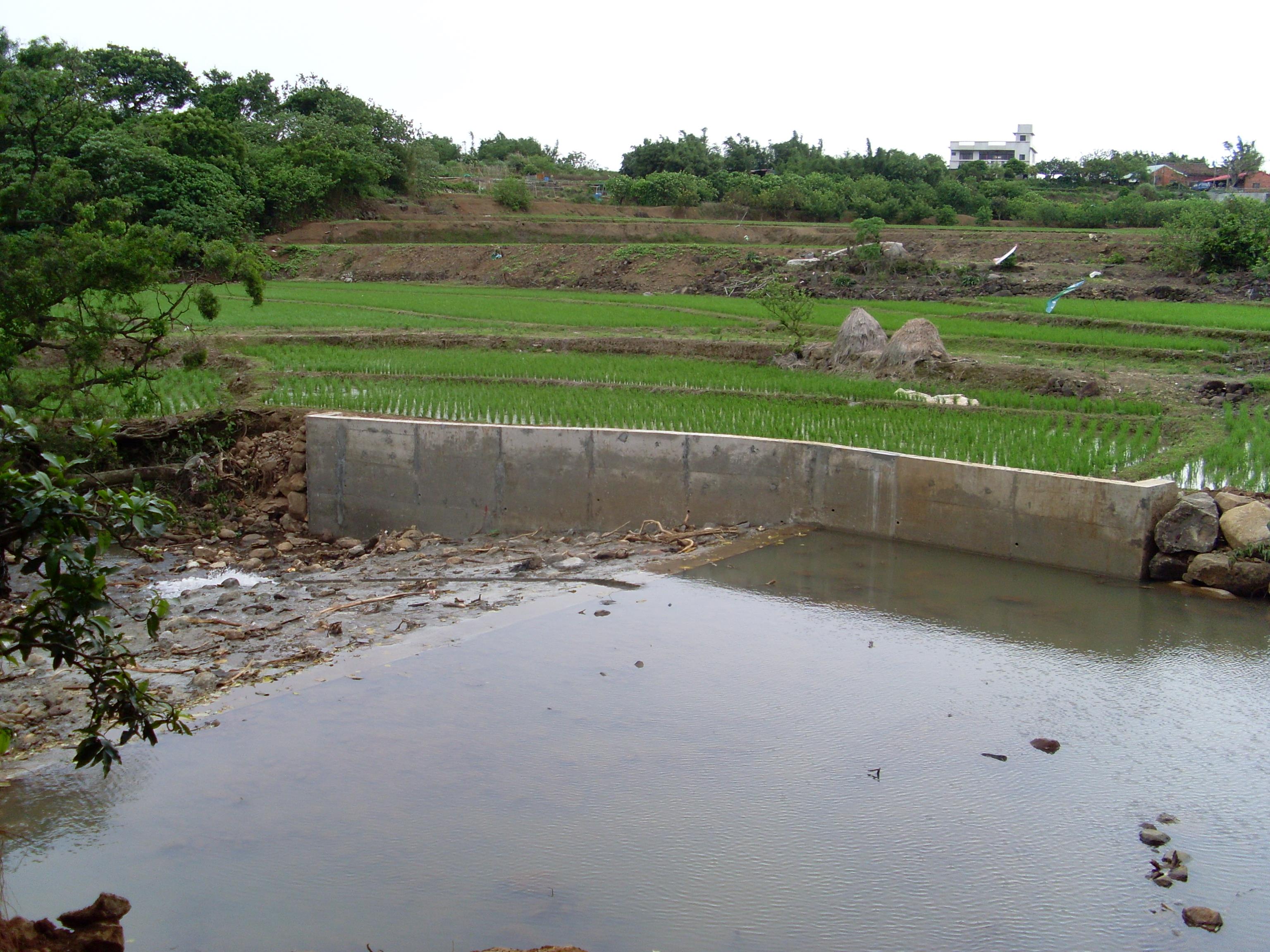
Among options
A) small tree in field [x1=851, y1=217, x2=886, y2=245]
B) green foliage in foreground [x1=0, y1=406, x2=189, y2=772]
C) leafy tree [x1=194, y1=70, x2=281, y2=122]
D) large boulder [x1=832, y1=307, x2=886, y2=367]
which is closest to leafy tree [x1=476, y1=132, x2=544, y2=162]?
leafy tree [x1=194, y1=70, x2=281, y2=122]

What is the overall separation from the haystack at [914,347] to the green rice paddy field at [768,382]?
0.54 metres

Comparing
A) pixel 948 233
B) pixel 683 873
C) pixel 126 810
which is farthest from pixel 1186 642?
pixel 948 233

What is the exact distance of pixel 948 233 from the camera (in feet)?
110

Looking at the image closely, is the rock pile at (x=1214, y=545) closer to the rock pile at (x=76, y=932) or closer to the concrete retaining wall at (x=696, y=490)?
the concrete retaining wall at (x=696, y=490)

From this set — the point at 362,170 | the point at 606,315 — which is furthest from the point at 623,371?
the point at 362,170

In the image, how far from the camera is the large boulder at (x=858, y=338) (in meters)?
16.9

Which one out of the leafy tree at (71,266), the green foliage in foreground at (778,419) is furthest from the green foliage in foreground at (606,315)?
the leafy tree at (71,266)

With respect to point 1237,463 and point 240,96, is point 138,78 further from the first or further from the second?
point 1237,463

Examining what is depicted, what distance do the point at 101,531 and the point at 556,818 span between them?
8.22 ft

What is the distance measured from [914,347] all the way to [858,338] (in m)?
1.20

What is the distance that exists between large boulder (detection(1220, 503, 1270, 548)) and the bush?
41528 millimetres

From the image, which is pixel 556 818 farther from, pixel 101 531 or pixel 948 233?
pixel 948 233

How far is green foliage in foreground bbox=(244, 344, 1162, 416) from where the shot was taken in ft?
44.1

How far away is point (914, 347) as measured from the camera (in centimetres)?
1605
